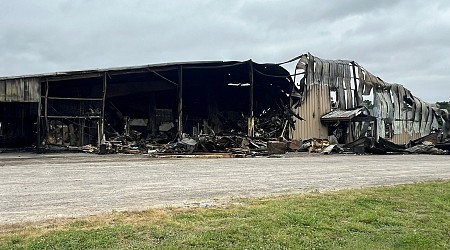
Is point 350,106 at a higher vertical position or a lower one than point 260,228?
higher

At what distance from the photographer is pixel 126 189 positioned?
10.2m

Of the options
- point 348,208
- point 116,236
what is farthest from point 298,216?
point 116,236

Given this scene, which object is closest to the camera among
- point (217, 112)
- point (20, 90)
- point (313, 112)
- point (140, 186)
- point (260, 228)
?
point (260, 228)

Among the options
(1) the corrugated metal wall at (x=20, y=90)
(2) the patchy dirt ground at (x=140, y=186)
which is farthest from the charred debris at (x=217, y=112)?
(2) the patchy dirt ground at (x=140, y=186)

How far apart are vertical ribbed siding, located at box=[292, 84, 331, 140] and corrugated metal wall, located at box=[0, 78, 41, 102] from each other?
57.7ft

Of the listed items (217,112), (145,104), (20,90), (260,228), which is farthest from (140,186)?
(217,112)

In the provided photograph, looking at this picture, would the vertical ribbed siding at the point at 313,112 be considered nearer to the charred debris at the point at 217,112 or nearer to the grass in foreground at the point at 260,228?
the charred debris at the point at 217,112

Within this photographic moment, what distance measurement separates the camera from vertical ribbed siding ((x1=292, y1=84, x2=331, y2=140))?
3341 cm

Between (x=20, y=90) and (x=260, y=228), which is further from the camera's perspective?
(x=20, y=90)

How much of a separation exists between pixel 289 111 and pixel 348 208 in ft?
83.3

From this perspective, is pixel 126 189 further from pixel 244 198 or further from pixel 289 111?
pixel 289 111

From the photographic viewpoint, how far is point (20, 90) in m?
24.8

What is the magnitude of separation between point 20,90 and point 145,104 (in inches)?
418

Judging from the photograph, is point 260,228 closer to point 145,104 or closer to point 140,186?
point 140,186
